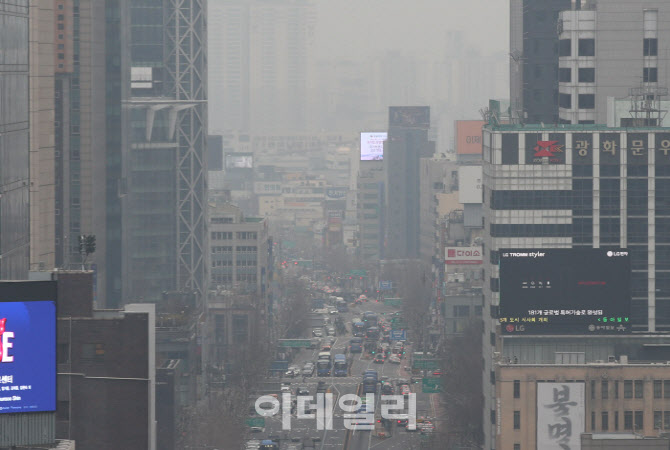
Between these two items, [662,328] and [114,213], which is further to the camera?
[114,213]

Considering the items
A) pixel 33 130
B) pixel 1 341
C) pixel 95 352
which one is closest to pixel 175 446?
pixel 33 130

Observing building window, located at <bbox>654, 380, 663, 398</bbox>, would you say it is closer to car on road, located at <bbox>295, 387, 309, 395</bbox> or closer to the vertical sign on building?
the vertical sign on building

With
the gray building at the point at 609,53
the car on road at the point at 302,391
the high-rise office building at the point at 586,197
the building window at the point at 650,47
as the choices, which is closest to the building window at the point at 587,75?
the gray building at the point at 609,53

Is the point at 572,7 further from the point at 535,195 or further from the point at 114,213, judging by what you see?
the point at 114,213

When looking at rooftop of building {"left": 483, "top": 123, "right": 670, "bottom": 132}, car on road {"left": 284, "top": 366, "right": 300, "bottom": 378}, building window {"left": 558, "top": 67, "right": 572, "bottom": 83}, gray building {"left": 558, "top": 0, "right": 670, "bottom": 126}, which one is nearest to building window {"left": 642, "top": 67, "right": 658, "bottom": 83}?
gray building {"left": 558, "top": 0, "right": 670, "bottom": 126}

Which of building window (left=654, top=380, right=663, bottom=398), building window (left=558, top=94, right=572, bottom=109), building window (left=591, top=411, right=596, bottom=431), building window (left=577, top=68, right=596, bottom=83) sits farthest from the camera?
building window (left=558, top=94, right=572, bottom=109)

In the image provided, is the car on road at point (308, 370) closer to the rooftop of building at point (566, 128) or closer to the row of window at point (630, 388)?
the rooftop of building at point (566, 128)
